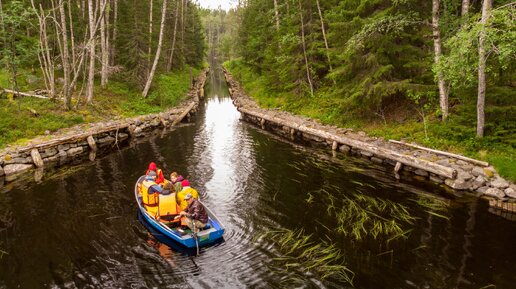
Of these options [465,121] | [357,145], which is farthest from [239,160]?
[465,121]

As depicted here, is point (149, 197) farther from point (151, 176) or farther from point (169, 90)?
point (169, 90)

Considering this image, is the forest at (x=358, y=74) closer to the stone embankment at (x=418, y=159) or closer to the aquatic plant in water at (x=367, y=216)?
the stone embankment at (x=418, y=159)

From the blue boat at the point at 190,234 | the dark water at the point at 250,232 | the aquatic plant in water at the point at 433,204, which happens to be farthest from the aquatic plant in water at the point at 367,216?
Answer: the blue boat at the point at 190,234

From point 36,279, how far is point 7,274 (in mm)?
939

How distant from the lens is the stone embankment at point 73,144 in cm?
1626

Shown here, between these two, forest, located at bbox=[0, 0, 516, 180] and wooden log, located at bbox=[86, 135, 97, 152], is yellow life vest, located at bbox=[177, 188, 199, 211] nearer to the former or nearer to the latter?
forest, located at bbox=[0, 0, 516, 180]

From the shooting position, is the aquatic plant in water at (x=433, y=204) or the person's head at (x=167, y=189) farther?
the aquatic plant in water at (x=433, y=204)

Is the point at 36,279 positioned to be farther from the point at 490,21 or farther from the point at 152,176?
the point at 490,21

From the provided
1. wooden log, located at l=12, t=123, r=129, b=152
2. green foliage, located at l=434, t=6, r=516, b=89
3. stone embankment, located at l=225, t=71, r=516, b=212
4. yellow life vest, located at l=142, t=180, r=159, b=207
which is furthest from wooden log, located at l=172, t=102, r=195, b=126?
green foliage, located at l=434, t=6, r=516, b=89

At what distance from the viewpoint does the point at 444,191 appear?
13273mm

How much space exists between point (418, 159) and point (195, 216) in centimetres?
1022

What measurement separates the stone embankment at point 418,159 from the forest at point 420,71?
0.60 m

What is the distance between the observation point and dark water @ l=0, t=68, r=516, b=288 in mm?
8508

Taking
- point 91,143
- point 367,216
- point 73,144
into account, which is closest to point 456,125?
point 367,216
